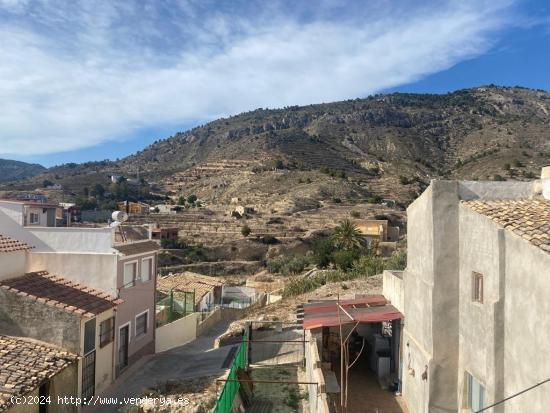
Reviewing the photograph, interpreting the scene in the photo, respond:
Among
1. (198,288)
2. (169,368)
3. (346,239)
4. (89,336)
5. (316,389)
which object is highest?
(346,239)

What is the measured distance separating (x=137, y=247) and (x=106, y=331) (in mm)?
4069

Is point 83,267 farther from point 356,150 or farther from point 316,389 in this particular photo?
point 356,150

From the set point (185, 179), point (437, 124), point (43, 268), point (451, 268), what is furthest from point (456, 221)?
point (437, 124)

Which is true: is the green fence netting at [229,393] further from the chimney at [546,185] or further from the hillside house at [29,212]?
the hillside house at [29,212]

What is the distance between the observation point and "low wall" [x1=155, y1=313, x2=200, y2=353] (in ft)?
71.1

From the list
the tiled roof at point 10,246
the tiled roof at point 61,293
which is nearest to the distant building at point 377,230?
the tiled roof at point 61,293

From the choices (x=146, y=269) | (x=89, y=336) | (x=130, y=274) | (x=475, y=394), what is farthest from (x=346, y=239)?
(x=475, y=394)

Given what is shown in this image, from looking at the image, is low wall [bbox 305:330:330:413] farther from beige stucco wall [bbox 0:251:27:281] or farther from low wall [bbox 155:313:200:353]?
beige stucco wall [bbox 0:251:27:281]

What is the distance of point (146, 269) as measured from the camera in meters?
19.8

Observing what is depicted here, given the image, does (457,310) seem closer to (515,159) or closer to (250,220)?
(250,220)

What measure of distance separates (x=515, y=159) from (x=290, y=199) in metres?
43.4

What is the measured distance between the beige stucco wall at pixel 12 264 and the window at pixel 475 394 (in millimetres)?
13124

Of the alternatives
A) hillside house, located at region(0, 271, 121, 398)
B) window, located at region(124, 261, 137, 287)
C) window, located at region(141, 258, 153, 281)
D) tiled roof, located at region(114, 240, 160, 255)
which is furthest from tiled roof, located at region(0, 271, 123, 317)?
window, located at region(141, 258, 153, 281)

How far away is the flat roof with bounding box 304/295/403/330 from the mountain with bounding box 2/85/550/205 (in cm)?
6844
